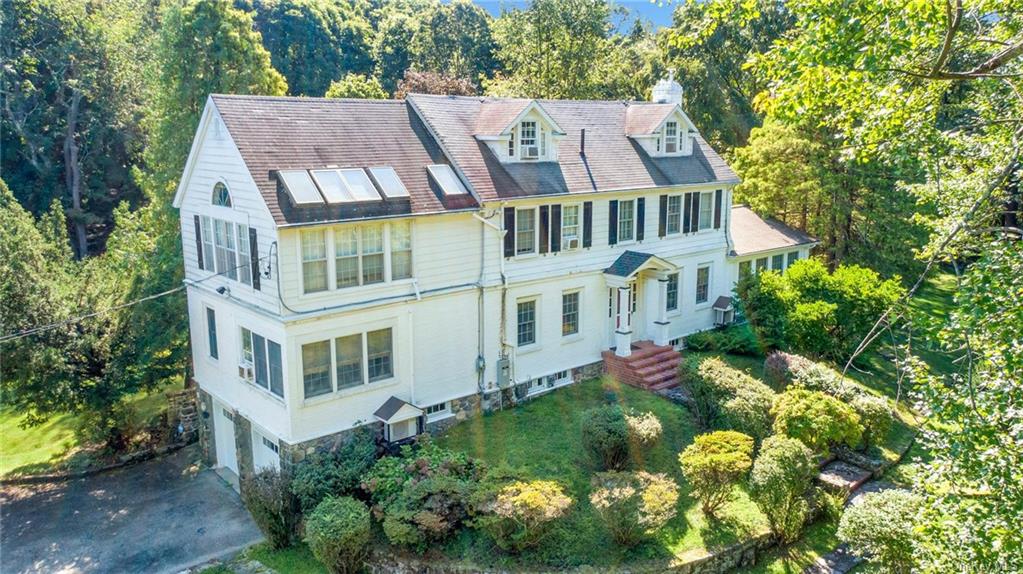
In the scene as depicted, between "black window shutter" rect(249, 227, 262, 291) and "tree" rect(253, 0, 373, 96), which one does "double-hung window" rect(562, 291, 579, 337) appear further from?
"tree" rect(253, 0, 373, 96)

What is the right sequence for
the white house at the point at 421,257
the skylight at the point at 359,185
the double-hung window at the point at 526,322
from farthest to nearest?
the double-hung window at the point at 526,322 < the skylight at the point at 359,185 < the white house at the point at 421,257

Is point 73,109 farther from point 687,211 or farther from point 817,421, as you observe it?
point 817,421

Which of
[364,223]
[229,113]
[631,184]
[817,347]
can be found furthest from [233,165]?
[817,347]

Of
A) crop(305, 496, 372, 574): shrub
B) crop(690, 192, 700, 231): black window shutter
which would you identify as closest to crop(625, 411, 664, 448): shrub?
crop(305, 496, 372, 574): shrub

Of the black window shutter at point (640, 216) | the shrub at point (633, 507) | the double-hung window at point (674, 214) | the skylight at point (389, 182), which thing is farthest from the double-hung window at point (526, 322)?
the shrub at point (633, 507)

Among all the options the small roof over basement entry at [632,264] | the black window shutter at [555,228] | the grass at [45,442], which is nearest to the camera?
the black window shutter at [555,228]

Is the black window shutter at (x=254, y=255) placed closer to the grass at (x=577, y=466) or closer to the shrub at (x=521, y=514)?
the grass at (x=577, y=466)
